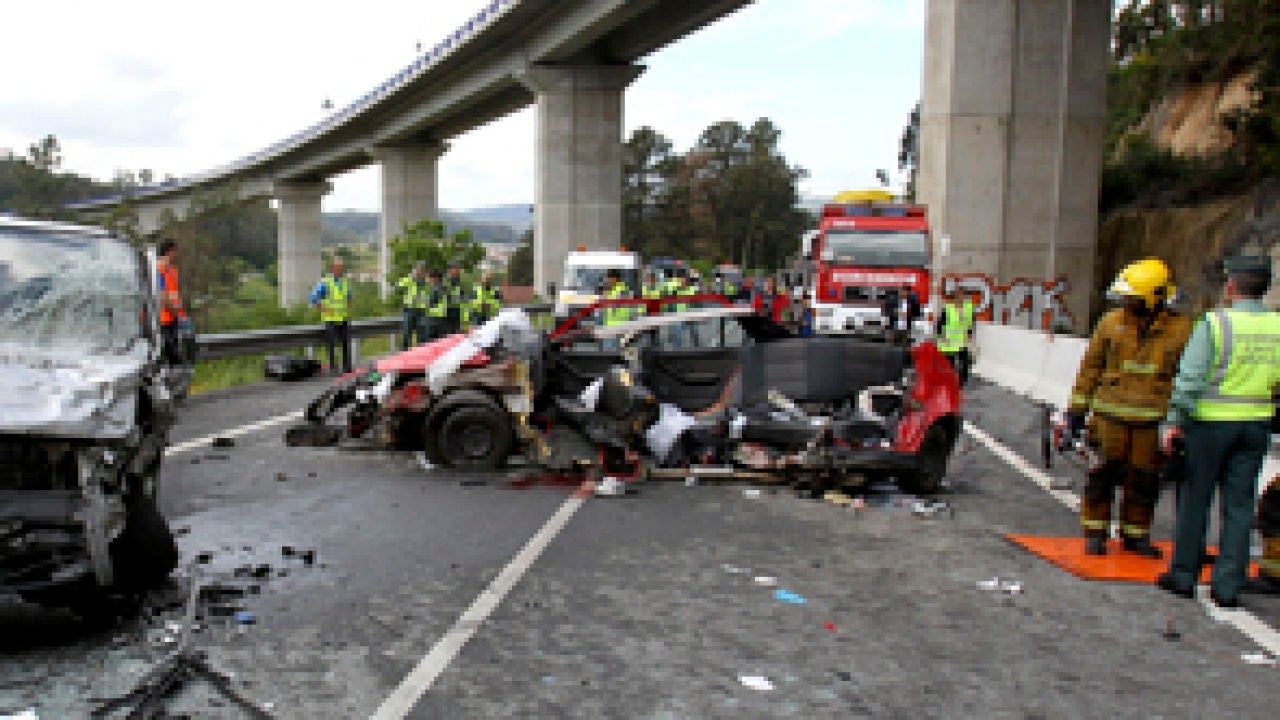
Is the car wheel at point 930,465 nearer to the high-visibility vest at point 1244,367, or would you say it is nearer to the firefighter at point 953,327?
the high-visibility vest at point 1244,367

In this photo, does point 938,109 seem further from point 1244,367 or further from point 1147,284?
point 1244,367

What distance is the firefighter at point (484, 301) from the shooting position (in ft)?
56.3

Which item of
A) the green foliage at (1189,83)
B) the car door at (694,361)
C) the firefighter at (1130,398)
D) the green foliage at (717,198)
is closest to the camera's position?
the firefighter at (1130,398)

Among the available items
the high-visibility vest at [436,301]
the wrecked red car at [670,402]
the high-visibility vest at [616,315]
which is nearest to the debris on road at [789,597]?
the wrecked red car at [670,402]

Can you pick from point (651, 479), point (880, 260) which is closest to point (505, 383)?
point (651, 479)

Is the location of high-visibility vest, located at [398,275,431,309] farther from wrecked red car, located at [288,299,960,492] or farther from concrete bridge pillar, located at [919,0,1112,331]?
concrete bridge pillar, located at [919,0,1112,331]

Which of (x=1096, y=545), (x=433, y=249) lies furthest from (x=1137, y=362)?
(x=433, y=249)

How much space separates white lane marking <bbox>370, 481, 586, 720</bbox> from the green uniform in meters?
3.71

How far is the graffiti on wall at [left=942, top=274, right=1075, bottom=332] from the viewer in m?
27.1

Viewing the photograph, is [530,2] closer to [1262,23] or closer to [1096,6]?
[1096,6]

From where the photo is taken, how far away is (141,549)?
194 inches

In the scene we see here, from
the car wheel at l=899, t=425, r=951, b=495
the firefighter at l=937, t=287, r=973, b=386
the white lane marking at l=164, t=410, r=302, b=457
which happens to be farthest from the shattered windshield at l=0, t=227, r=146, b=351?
the firefighter at l=937, t=287, r=973, b=386

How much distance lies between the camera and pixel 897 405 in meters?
8.34

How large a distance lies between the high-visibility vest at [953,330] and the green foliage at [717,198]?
80875 mm
